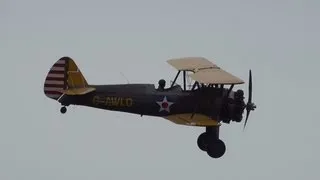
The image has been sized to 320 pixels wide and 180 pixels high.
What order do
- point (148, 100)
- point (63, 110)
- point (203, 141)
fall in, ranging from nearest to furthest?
1. point (148, 100)
2. point (203, 141)
3. point (63, 110)

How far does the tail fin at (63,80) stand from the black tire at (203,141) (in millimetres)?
4084

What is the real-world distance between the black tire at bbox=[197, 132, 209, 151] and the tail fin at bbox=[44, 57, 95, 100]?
408 centimetres

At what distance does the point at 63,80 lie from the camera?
86.1ft

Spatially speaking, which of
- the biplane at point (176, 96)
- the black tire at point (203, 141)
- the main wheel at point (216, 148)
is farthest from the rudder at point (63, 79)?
the main wheel at point (216, 148)

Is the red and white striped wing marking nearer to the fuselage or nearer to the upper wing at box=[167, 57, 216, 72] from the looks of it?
the fuselage

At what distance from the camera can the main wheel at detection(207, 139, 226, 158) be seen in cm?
2481

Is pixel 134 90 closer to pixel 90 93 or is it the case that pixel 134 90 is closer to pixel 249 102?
pixel 90 93

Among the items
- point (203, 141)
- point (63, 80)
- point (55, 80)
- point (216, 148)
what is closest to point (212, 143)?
point (216, 148)

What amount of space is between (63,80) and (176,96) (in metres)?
3.99

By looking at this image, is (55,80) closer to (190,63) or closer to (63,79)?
(63,79)

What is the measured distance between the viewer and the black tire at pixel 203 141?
25344mm

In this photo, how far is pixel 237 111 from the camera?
982 inches

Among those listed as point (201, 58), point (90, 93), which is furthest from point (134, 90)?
point (201, 58)

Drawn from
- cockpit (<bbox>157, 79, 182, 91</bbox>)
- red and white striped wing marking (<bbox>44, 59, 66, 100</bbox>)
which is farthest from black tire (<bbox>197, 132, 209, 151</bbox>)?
red and white striped wing marking (<bbox>44, 59, 66, 100</bbox>)
